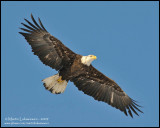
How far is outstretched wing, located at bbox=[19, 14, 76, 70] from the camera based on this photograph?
1647 centimetres

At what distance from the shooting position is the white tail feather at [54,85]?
658 inches

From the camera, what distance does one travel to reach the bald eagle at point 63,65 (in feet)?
54.2

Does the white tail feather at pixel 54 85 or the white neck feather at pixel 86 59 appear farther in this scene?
the white tail feather at pixel 54 85

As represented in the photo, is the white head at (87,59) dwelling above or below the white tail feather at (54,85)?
above

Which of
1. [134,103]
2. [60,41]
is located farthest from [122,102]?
[60,41]

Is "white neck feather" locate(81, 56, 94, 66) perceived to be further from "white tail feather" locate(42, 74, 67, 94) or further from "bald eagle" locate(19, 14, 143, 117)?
"white tail feather" locate(42, 74, 67, 94)

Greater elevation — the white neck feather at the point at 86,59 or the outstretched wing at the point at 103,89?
the white neck feather at the point at 86,59

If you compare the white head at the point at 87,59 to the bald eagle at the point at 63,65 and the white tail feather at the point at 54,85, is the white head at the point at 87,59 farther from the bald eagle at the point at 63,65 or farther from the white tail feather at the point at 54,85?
the white tail feather at the point at 54,85

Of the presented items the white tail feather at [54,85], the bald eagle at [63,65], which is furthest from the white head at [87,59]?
the white tail feather at [54,85]

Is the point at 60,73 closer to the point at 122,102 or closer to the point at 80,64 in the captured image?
the point at 80,64

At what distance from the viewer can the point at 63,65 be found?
656 inches

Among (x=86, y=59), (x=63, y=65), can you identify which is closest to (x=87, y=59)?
(x=86, y=59)

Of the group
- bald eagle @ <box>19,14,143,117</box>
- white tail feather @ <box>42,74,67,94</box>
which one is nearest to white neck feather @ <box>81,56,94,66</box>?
bald eagle @ <box>19,14,143,117</box>

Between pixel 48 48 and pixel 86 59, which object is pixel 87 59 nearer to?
pixel 86 59
